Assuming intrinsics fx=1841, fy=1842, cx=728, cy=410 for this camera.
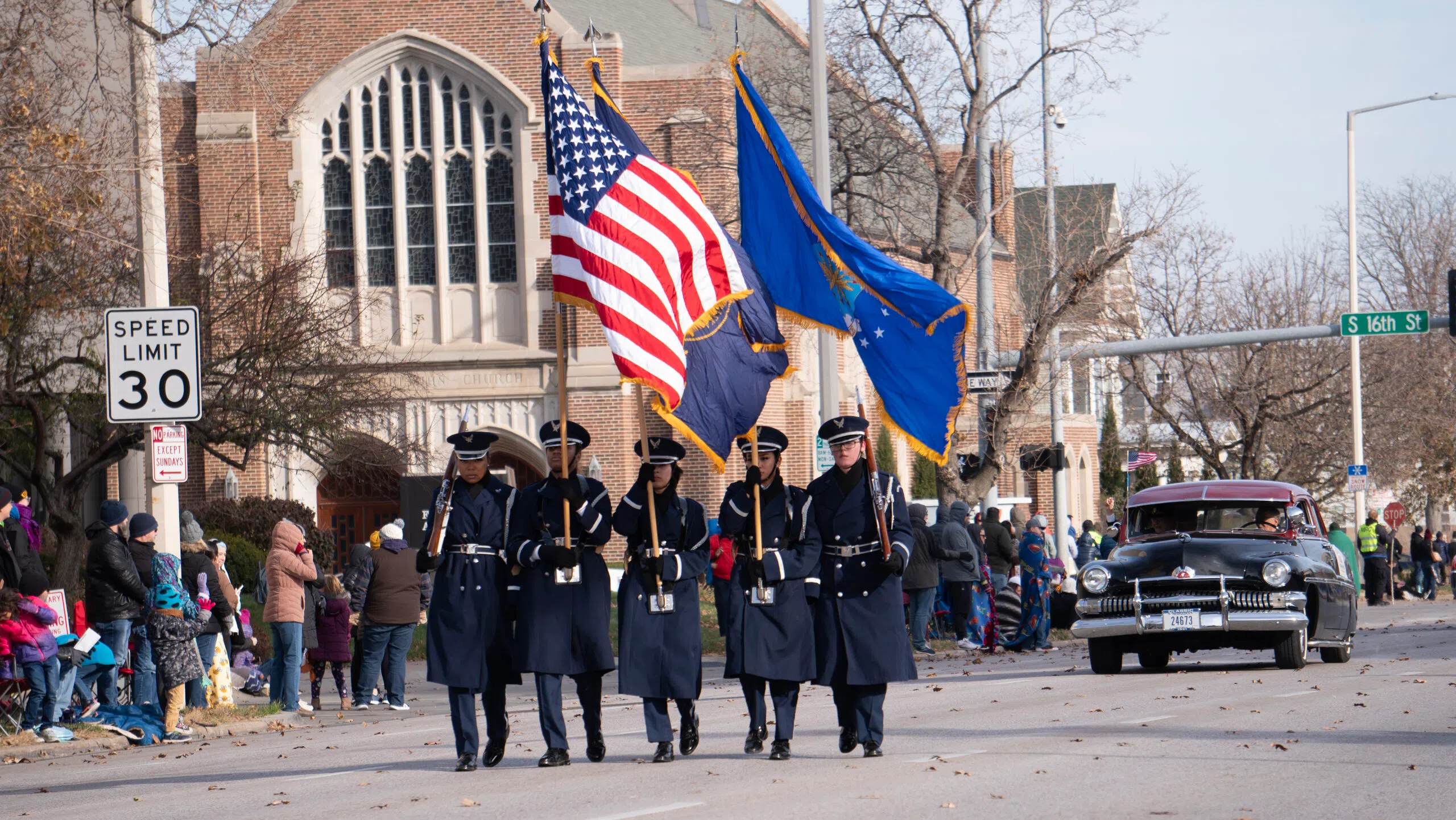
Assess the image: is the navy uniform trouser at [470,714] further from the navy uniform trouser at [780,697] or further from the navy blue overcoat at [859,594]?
the navy blue overcoat at [859,594]

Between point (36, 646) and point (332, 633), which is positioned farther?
point (332, 633)

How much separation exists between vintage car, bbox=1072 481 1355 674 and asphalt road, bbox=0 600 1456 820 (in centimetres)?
55

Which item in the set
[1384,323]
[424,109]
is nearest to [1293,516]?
[1384,323]

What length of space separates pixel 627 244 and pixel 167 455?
5.53 metres

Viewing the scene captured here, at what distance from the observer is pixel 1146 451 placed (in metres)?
52.4

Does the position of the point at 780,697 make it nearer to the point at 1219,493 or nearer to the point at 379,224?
the point at 1219,493

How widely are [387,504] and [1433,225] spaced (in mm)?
34920

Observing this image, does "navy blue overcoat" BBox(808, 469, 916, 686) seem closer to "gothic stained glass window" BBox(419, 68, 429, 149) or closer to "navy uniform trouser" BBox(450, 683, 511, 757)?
"navy uniform trouser" BBox(450, 683, 511, 757)

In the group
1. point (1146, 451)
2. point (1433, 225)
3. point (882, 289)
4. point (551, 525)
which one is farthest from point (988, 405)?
point (1433, 225)

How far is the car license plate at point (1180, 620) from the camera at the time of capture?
1661 centimetres

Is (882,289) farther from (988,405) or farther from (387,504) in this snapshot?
(387,504)

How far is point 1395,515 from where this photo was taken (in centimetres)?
3972

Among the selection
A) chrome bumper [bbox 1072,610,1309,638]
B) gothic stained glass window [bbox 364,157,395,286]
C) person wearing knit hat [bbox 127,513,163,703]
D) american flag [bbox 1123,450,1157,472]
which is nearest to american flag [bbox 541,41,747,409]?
person wearing knit hat [bbox 127,513,163,703]

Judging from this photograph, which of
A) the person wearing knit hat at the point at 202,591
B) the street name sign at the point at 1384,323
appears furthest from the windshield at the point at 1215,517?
the street name sign at the point at 1384,323
